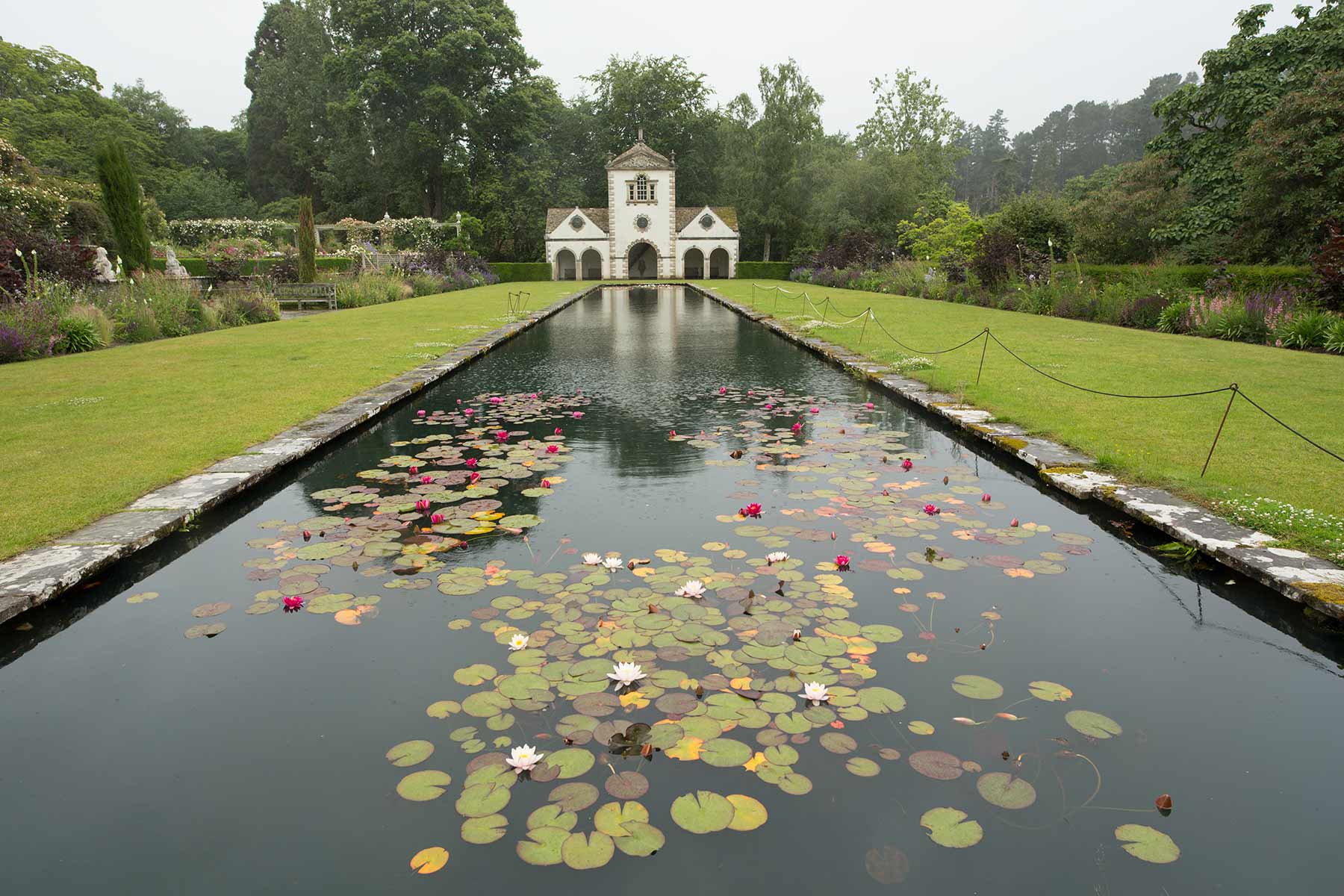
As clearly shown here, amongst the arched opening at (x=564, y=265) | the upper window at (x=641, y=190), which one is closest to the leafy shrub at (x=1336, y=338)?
the upper window at (x=641, y=190)

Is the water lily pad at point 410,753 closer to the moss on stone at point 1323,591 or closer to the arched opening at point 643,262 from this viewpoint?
the moss on stone at point 1323,591

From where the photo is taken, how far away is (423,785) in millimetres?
2297

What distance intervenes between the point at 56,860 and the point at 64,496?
3.52 meters

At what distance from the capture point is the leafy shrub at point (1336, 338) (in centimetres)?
1112

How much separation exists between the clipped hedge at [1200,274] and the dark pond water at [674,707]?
506 inches

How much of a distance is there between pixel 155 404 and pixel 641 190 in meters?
44.1

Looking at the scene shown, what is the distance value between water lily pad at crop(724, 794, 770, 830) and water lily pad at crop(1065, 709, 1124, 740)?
1.19 m

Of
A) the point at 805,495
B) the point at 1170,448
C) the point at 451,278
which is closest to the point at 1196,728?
the point at 805,495

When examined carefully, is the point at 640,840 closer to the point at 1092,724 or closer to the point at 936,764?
the point at 936,764

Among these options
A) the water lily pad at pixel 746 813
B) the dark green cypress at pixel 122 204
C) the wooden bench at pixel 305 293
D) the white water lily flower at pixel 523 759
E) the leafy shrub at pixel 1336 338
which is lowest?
the water lily pad at pixel 746 813

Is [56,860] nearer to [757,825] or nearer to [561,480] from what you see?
[757,825]

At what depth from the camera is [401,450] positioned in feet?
21.0

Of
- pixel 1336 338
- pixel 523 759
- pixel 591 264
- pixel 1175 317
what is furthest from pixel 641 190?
pixel 523 759

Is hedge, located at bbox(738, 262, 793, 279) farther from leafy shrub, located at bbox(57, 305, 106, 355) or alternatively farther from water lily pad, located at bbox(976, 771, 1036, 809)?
water lily pad, located at bbox(976, 771, 1036, 809)
